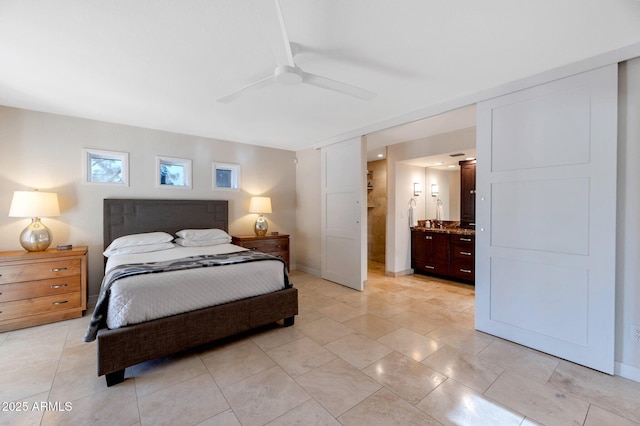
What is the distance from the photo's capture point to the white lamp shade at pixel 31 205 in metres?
2.90

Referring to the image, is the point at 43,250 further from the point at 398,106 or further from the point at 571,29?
the point at 571,29

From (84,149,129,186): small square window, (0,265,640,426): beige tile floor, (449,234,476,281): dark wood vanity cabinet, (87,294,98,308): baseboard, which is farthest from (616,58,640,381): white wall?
(87,294,98,308): baseboard

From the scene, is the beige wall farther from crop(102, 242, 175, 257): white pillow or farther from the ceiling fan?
the ceiling fan

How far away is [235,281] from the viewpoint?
2.58 metres

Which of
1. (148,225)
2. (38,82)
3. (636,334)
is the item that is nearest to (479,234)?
(636,334)

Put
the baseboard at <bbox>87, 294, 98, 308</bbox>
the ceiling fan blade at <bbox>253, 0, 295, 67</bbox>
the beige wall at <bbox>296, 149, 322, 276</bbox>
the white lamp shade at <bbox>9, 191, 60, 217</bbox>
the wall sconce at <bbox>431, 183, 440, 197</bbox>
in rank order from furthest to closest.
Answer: the wall sconce at <bbox>431, 183, 440, 197</bbox> → the beige wall at <bbox>296, 149, 322, 276</bbox> → the baseboard at <bbox>87, 294, 98, 308</bbox> → the white lamp shade at <bbox>9, 191, 60, 217</bbox> → the ceiling fan blade at <bbox>253, 0, 295, 67</bbox>

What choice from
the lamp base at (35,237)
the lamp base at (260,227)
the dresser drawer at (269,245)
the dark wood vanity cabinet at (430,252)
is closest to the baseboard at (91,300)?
the lamp base at (35,237)

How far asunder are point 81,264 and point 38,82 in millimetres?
1920

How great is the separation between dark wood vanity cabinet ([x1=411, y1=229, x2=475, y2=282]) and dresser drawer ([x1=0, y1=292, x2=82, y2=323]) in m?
5.09

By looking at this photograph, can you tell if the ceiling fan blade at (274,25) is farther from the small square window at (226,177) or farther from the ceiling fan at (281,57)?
the small square window at (226,177)

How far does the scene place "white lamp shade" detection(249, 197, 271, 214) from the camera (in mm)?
4750

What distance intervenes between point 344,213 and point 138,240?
291 centimetres

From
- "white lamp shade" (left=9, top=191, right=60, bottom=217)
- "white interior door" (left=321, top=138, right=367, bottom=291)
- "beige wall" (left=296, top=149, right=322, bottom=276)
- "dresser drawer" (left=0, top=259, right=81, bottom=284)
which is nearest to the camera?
"dresser drawer" (left=0, top=259, right=81, bottom=284)

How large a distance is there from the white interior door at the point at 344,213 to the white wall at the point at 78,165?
1.75 m
